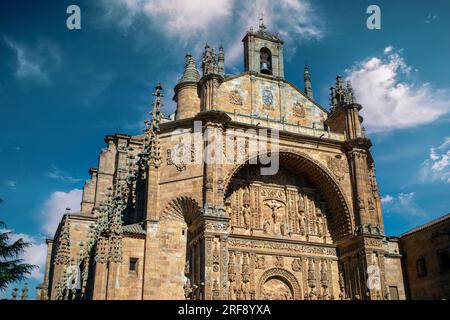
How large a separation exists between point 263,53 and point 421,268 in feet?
48.8

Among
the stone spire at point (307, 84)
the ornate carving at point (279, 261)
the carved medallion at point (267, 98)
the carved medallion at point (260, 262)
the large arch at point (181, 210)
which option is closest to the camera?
the large arch at point (181, 210)

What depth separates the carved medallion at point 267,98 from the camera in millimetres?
27359

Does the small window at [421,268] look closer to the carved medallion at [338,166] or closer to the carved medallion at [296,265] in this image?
the carved medallion at [338,166]

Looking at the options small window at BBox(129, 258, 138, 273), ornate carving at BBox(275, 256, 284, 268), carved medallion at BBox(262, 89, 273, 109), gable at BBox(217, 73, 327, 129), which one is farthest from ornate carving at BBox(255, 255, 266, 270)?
carved medallion at BBox(262, 89, 273, 109)

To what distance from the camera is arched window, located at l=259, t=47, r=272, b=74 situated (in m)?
29.3

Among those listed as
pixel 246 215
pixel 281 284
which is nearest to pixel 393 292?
pixel 281 284

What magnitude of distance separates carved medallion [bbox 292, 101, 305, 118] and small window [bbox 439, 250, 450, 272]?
33.3 ft

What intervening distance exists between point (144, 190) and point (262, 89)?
28.2 ft

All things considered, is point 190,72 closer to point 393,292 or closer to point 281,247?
point 281,247

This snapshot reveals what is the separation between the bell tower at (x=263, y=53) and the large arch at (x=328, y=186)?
5.35 m

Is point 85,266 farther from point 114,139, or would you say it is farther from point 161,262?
point 114,139

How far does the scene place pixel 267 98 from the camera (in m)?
27.6

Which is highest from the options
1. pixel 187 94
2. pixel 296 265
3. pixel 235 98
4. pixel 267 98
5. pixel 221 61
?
pixel 221 61

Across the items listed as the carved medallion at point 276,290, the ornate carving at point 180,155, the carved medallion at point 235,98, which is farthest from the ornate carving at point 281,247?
the carved medallion at point 235,98
